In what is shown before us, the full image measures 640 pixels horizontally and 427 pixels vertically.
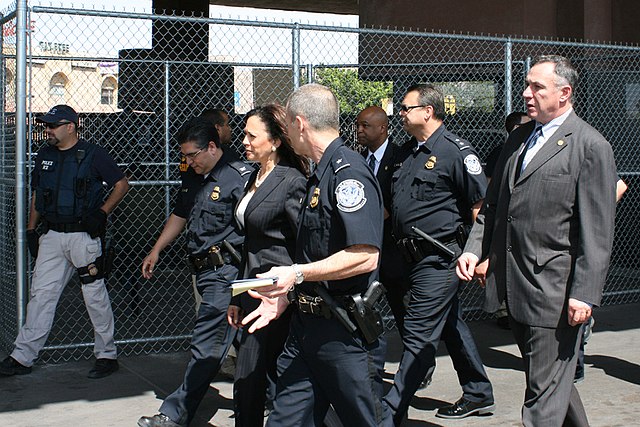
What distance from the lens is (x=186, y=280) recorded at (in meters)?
11.2

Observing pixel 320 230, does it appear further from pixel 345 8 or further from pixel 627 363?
pixel 345 8

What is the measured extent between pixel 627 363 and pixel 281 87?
8.70 m

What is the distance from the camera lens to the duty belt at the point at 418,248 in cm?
544

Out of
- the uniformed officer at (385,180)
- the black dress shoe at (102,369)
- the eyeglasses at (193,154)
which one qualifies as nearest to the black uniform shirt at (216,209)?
the eyeglasses at (193,154)

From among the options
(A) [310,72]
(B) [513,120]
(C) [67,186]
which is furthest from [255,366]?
(A) [310,72]

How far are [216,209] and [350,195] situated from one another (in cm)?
219

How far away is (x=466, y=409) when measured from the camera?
224 inches

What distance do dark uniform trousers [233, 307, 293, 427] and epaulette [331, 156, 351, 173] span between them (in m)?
1.20

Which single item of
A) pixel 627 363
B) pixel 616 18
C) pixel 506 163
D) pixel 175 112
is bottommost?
pixel 627 363

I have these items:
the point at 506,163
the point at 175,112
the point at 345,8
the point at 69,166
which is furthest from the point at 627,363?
the point at 345,8

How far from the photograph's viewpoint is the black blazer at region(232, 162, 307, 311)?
4.50 m

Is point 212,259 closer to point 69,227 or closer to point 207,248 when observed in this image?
point 207,248

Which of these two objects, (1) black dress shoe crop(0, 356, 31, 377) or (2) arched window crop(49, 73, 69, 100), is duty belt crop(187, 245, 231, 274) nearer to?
(1) black dress shoe crop(0, 356, 31, 377)

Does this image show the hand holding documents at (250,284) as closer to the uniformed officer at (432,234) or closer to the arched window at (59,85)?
the uniformed officer at (432,234)
